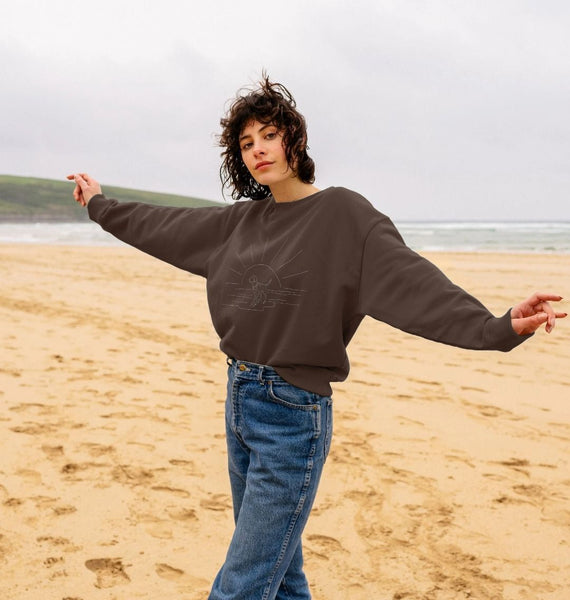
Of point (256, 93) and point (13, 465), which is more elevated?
point (256, 93)

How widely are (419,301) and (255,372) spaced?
19.1 inches

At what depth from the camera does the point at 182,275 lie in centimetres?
1495

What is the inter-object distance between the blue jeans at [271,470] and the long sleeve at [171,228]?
0.54 meters

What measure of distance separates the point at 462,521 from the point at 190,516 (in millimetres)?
1423

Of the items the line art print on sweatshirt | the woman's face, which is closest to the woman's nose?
the woman's face

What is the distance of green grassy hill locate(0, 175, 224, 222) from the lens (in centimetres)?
7268

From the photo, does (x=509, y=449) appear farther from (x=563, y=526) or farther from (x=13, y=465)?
(x=13, y=465)

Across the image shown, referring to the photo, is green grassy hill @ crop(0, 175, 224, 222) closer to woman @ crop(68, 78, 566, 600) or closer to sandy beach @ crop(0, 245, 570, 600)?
sandy beach @ crop(0, 245, 570, 600)

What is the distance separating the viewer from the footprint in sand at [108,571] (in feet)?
8.33

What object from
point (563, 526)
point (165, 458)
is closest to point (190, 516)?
point (165, 458)

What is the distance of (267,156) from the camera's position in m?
1.80

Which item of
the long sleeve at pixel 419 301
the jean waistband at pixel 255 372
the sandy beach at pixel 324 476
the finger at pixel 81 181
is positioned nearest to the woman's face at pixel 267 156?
the long sleeve at pixel 419 301

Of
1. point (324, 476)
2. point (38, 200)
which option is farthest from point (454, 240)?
point (38, 200)

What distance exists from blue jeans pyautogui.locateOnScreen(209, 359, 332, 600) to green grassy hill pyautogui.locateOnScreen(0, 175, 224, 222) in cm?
6527
